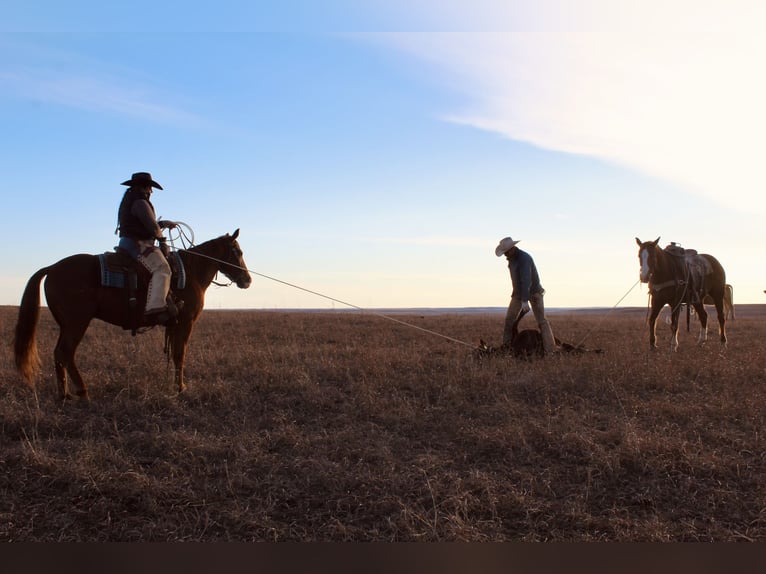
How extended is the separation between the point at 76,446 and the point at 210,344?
7227 mm

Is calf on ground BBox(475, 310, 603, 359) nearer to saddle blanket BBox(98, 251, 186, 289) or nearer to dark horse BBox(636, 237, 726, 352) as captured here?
dark horse BBox(636, 237, 726, 352)

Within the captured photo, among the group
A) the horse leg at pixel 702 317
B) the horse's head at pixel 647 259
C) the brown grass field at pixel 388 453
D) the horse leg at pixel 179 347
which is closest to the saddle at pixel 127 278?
the horse leg at pixel 179 347

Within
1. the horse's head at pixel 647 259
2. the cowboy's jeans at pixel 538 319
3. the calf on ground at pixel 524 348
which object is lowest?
the calf on ground at pixel 524 348

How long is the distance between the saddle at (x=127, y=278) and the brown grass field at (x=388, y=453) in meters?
0.91

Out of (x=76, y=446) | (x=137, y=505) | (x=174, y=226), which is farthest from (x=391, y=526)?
(x=174, y=226)

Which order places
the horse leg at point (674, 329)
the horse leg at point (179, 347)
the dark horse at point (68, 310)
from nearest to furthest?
the dark horse at point (68, 310)
the horse leg at point (179, 347)
the horse leg at point (674, 329)

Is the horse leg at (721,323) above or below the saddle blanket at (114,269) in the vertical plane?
below

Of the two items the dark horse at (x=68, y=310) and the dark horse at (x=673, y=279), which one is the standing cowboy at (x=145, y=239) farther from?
the dark horse at (x=673, y=279)

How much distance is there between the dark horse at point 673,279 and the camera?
12945 mm

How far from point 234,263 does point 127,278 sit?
5.71 ft

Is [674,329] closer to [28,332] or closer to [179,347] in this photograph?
[179,347]

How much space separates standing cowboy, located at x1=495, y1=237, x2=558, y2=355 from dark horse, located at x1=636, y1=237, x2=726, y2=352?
10.2ft

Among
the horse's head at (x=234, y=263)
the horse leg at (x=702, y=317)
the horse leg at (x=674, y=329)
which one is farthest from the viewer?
the horse leg at (x=702, y=317)

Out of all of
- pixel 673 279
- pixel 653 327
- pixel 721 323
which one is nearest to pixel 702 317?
pixel 721 323
